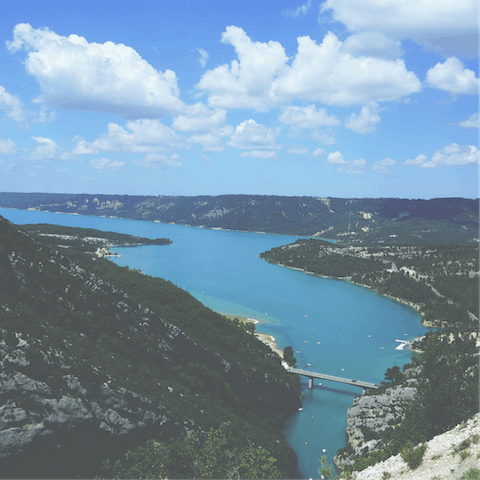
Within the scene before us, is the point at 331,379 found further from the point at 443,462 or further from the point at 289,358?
the point at 443,462

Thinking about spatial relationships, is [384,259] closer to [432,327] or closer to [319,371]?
[432,327]

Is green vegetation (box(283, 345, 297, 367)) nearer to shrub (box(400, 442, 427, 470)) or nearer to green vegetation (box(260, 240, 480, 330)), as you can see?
shrub (box(400, 442, 427, 470))

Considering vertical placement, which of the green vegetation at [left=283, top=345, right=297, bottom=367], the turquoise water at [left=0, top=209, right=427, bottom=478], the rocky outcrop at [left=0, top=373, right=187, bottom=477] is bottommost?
the turquoise water at [left=0, top=209, right=427, bottom=478]

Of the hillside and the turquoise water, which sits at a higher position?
the hillside

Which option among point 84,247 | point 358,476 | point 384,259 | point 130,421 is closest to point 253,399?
point 130,421

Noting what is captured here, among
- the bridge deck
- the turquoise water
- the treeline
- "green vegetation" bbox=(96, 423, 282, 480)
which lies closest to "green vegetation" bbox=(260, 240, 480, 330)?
the turquoise water

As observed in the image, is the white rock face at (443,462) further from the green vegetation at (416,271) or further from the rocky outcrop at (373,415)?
the green vegetation at (416,271)

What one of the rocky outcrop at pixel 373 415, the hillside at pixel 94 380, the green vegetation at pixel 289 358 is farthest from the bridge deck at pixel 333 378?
the hillside at pixel 94 380
